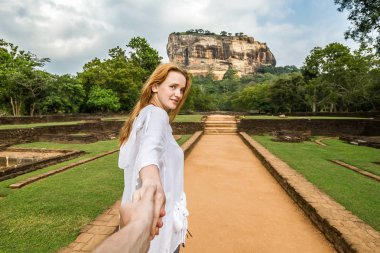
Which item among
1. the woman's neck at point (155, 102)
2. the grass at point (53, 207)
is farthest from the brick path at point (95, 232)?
the woman's neck at point (155, 102)

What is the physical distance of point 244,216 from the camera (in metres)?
4.12

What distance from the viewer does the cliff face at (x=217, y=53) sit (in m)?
Answer: 121

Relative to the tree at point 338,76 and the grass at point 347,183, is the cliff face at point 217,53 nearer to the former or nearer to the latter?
the tree at point 338,76

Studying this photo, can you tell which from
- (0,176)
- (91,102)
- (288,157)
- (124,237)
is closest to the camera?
(124,237)

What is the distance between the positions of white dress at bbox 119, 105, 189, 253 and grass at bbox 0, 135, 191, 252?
2.01m

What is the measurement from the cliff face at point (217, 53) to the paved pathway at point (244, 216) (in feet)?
373

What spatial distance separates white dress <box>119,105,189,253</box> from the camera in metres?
1.05

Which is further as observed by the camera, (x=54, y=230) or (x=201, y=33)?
(x=201, y=33)

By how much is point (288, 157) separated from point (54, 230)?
23.0ft

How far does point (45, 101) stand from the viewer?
1009 inches

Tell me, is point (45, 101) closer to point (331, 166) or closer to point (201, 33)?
point (331, 166)

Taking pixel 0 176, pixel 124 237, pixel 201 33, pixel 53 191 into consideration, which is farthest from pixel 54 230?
pixel 201 33

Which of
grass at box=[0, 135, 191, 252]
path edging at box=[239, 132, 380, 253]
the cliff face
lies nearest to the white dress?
grass at box=[0, 135, 191, 252]

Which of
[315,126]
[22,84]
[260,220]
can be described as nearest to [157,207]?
[260,220]
